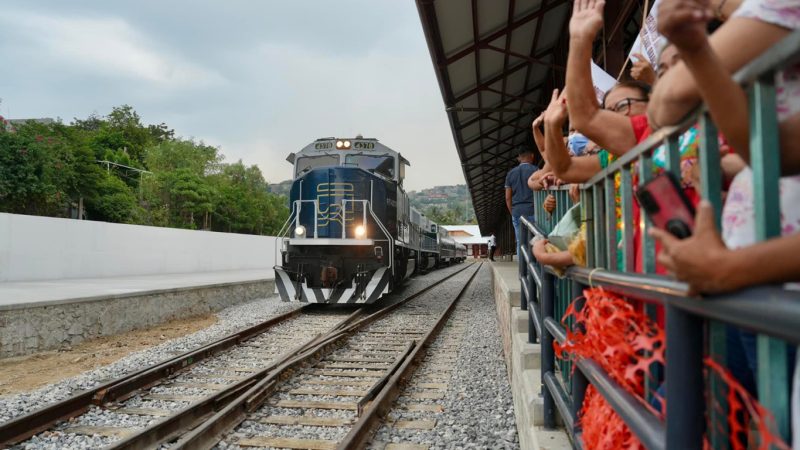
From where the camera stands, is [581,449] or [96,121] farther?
[96,121]

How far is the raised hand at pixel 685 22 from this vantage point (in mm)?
904

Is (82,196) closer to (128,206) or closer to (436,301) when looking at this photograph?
(128,206)

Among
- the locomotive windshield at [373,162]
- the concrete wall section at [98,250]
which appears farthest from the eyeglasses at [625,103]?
the concrete wall section at [98,250]

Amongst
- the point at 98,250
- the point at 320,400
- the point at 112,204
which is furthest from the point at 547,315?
the point at 112,204

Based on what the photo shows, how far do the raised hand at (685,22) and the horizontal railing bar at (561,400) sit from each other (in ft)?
5.13

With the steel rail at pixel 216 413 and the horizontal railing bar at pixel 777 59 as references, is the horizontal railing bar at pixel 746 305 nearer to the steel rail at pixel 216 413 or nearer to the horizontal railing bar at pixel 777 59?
the horizontal railing bar at pixel 777 59

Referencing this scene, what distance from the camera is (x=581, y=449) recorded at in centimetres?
182

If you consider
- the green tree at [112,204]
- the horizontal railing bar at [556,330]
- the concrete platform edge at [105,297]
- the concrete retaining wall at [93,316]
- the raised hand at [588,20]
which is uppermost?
the green tree at [112,204]

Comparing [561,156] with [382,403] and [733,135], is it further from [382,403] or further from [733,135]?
[382,403]

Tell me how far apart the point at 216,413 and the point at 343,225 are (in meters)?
5.49

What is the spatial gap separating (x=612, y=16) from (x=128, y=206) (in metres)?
29.8

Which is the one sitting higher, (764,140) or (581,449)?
(764,140)

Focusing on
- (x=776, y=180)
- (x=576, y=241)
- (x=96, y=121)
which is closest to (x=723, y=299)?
(x=776, y=180)

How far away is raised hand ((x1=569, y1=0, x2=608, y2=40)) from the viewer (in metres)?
1.81
